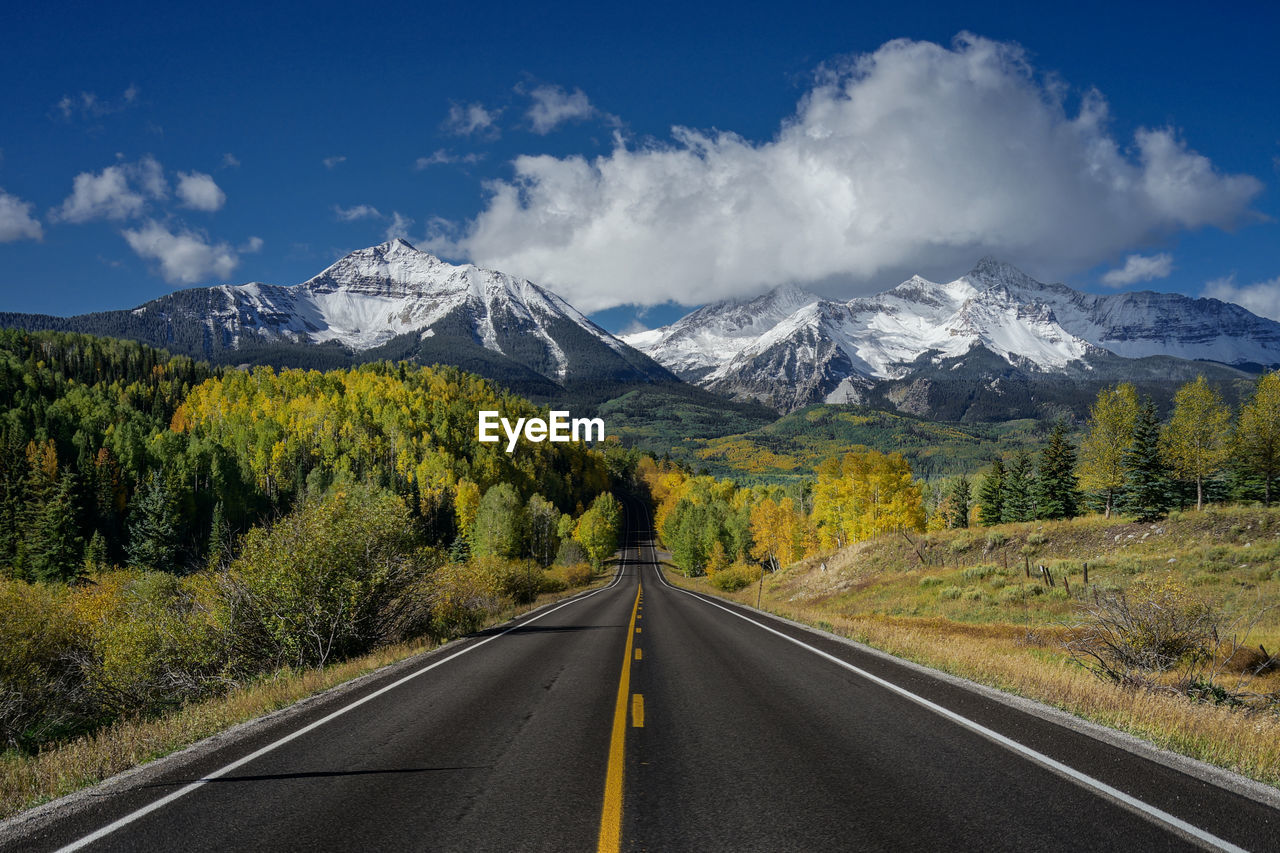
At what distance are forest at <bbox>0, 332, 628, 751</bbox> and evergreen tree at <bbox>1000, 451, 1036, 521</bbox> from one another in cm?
4340

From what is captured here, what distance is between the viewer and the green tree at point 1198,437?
42438 mm

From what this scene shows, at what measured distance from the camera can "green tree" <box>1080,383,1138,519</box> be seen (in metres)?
48.0

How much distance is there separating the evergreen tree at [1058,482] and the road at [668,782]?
5048 centimetres

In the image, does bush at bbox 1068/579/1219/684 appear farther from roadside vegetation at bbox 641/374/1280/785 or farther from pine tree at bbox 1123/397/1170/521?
pine tree at bbox 1123/397/1170/521

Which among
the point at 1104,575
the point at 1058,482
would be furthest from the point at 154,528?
the point at 1058,482

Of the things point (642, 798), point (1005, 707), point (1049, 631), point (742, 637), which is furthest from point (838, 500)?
point (642, 798)

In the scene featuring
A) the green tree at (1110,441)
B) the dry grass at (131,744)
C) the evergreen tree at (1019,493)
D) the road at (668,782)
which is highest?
the green tree at (1110,441)

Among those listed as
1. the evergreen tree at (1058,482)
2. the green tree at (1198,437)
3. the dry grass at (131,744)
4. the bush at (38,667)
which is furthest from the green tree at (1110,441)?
the bush at (38,667)

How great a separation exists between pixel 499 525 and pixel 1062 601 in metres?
58.1

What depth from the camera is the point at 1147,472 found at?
40.8m

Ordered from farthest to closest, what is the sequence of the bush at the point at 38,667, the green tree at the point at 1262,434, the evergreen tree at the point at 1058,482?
the evergreen tree at the point at 1058,482, the green tree at the point at 1262,434, the bush at the point at 38,667

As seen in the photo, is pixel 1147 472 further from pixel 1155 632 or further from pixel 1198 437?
pixel 1155 632

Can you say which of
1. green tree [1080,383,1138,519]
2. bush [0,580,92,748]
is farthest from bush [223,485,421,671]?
green tree [1080,383,1138,519]

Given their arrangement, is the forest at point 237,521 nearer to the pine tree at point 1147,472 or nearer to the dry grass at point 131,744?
the dry grass at point 131,744
